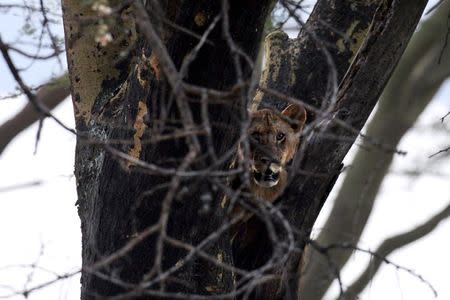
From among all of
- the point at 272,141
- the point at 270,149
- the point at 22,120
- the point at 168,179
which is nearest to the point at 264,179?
the point at 270,149

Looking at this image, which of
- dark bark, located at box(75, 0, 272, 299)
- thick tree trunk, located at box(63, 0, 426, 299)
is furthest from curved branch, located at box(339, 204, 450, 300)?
dark bark, located at box(75, 0, 272, 299)

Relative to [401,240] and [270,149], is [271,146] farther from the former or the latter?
[401,240]

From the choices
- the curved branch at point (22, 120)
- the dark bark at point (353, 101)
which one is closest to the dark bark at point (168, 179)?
the dark bark at point (353, 101)

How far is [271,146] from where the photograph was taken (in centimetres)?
530

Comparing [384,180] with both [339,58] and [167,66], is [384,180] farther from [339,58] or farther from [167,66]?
[167,66]

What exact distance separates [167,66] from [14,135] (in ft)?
21.6

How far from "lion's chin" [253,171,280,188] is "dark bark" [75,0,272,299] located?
625mm

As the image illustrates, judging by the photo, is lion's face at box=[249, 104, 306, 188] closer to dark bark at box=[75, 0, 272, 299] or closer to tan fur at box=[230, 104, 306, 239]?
tan fur at box=[230, 104, 306, 239]

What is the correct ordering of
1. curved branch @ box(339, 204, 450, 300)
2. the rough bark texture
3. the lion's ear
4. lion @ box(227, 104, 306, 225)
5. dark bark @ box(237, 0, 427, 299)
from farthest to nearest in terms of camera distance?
the rough bark texture
curved branch @ box(339, 204, 450, 300)
the lion's ear
lion @ box(227, 104, 306, 225)
dark bark @ box(237, 0, 427, 299)

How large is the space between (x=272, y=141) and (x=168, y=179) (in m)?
1.32

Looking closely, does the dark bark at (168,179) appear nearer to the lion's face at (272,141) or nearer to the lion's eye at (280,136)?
the lion's face at (272,141)

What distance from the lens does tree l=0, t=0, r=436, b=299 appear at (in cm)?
394

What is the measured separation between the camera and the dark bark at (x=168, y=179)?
13.0 ft

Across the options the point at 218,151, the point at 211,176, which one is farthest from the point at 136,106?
the point at 211,176
